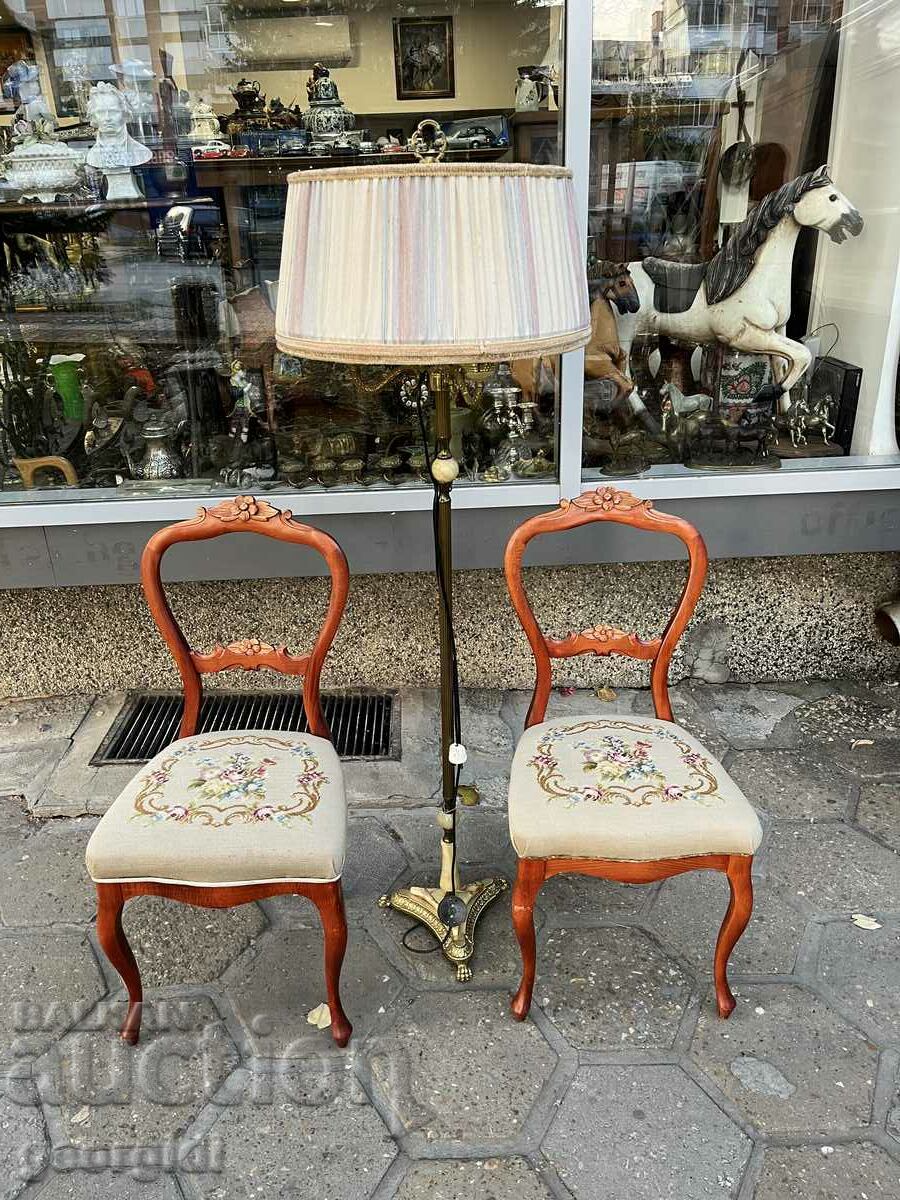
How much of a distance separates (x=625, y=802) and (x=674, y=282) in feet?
5.36

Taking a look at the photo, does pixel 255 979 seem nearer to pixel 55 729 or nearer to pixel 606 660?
pixel 55 729

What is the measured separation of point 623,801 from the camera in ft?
4.97

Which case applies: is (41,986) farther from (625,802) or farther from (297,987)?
(625,802)

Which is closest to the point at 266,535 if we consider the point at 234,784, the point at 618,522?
the point at 234,784

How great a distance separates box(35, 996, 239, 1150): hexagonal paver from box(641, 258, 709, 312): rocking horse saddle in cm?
216

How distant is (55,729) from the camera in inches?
101

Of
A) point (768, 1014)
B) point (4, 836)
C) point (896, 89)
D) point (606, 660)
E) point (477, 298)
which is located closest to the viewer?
point (477, 298)

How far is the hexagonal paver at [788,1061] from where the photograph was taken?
1431 millimetres

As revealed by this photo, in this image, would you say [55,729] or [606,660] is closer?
[55,729]

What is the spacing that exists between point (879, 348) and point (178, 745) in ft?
7.52

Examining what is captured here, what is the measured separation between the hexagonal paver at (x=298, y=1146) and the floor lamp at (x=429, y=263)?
4.07 feet

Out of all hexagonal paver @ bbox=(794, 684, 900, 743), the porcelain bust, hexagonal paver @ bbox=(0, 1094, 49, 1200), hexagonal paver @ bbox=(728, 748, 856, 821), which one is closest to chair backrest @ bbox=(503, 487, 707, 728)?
hexagonal paver @ bbox=(728, 748, 856, 821)

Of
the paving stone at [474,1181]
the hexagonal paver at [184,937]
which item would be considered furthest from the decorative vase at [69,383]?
the paving stone at [474,1181]

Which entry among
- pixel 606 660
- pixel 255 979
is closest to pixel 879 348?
pixel 606 660
